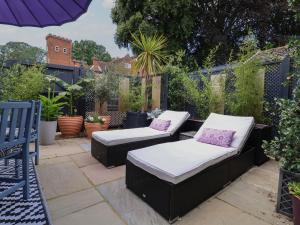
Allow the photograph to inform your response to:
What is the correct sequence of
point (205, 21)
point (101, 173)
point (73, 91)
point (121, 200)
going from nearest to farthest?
point (121, 200) → point (101, 173) → point (73, 91) → point (205, 21)

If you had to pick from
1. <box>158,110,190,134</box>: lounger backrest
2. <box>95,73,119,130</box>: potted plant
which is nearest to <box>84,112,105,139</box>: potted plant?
<box>95,73,119,130</box>: potted plant

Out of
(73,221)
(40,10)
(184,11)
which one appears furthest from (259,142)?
(184,11)

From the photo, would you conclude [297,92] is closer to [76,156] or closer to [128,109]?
[76,156]

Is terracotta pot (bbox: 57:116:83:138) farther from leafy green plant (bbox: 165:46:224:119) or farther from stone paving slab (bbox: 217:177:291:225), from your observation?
stone paving slab (bbox: 217:177:291:225)

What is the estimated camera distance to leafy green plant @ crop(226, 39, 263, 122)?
3.30 m

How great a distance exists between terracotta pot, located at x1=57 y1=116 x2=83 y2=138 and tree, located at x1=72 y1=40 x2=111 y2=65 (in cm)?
2573

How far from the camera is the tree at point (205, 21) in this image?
875 centimetres

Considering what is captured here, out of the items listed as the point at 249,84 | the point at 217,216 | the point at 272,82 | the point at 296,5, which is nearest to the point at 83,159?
the point at 217,216

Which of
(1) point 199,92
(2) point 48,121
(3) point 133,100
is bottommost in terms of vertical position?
(2) point 48,121

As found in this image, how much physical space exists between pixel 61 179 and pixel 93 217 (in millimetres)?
982

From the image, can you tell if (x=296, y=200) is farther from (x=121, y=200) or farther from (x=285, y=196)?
(x=121, y=200)

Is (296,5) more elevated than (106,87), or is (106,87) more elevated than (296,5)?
(296,5)

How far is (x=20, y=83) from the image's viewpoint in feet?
13.4

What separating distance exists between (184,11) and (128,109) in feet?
20.0
